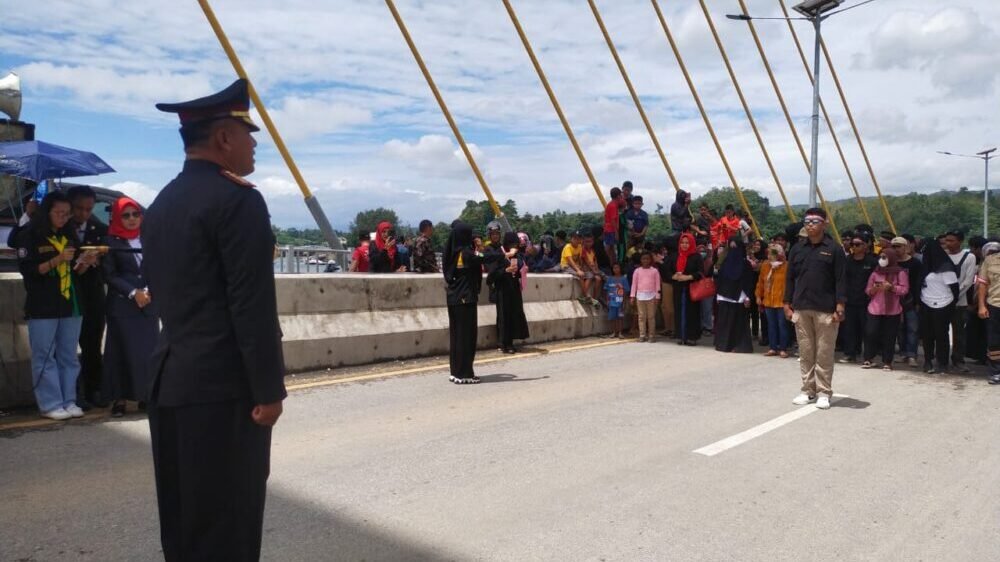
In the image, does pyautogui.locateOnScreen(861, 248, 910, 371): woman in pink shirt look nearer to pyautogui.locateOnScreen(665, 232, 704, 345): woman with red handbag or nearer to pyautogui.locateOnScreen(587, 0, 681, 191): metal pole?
pyautogui.locateOnScreen(665, 232, 704, 345): woman with red handbag

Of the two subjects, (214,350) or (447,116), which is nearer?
(214,350)

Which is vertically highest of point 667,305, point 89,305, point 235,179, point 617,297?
point 235,179

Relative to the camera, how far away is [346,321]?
9383 mm

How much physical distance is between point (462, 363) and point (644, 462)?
3427mm

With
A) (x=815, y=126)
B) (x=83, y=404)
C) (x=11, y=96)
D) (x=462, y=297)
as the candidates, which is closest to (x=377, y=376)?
(x=462, y=297)

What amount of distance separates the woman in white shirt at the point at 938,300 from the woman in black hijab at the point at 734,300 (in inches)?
97.2

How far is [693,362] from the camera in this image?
35.4 feet

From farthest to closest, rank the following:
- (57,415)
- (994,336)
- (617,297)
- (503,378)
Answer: (617,297) → (994,336) → (503,378) → (57,415)

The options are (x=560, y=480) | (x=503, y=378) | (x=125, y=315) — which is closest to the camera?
(x=560, y=480)

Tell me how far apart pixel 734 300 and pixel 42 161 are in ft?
35.5

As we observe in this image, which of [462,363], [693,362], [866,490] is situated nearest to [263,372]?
[866,490]

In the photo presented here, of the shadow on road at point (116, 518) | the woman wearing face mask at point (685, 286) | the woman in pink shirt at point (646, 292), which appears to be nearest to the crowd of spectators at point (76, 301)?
the shadow on road at point (116, 518)

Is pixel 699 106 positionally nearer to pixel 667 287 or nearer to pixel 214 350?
pixel 667 287

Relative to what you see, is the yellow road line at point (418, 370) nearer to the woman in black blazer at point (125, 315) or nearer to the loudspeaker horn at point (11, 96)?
the woman in black blazer at point (125, 315)
